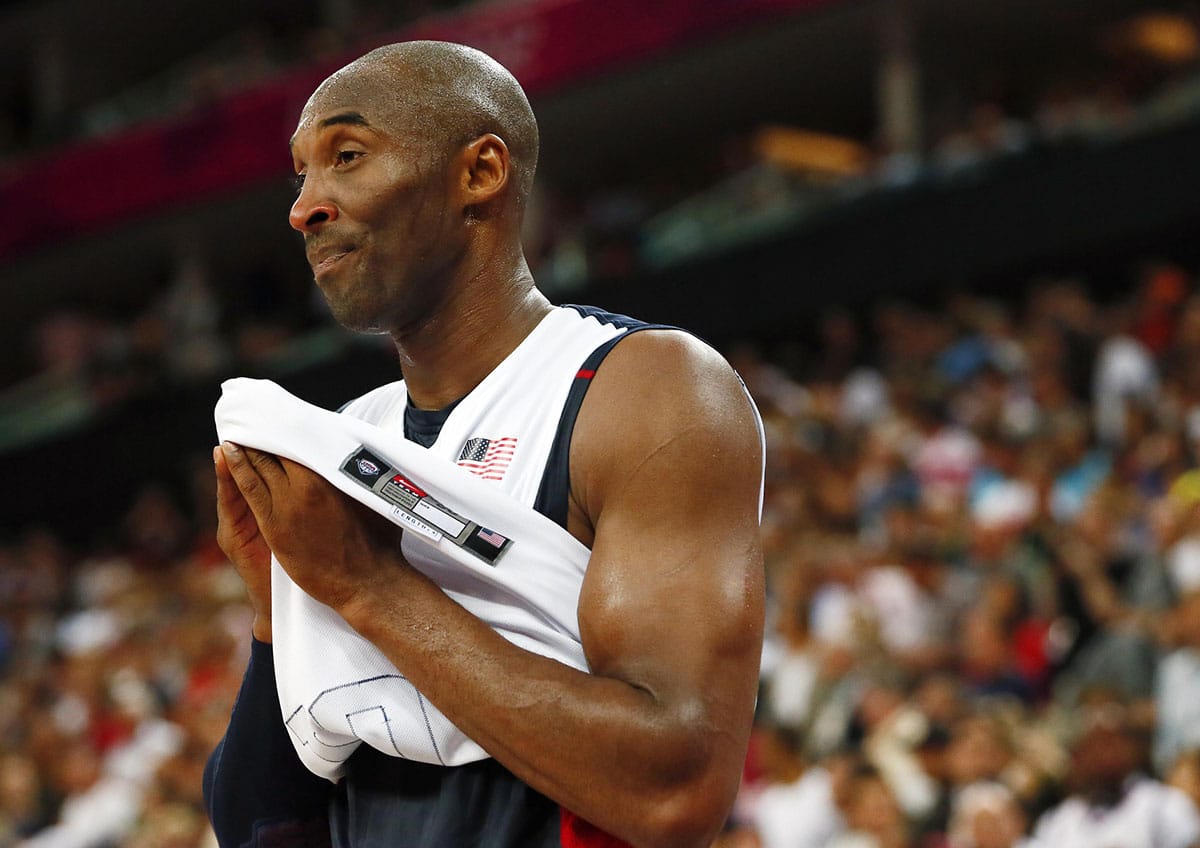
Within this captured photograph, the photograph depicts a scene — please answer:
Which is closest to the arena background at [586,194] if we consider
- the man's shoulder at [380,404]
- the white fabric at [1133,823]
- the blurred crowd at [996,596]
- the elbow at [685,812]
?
the blurred crowd at [996,596]

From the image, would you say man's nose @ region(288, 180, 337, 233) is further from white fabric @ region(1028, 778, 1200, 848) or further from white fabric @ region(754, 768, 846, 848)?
white fabric @ region(754, 768, 846, 848)

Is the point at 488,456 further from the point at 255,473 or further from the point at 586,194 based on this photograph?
the point at 586,194

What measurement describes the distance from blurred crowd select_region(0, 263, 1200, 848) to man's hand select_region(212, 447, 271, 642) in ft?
14.7

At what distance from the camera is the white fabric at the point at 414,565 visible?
5.87 feet

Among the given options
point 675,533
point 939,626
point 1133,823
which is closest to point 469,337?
point 675,533

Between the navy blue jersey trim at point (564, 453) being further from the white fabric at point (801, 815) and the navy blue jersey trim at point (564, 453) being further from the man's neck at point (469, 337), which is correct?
the white fabric at point (801, 815)

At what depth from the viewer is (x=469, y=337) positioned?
2.10 m

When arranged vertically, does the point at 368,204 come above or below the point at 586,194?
below

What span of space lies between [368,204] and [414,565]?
1.36ft

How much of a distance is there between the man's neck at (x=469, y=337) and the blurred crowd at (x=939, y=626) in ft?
14.3

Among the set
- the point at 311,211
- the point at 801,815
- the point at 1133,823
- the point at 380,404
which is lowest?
the point at 801,815

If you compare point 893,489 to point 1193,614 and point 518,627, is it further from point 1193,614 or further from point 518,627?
point 518,627

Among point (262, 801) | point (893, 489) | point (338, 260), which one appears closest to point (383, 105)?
point (338, 260)

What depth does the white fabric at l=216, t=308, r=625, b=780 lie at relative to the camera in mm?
1788
